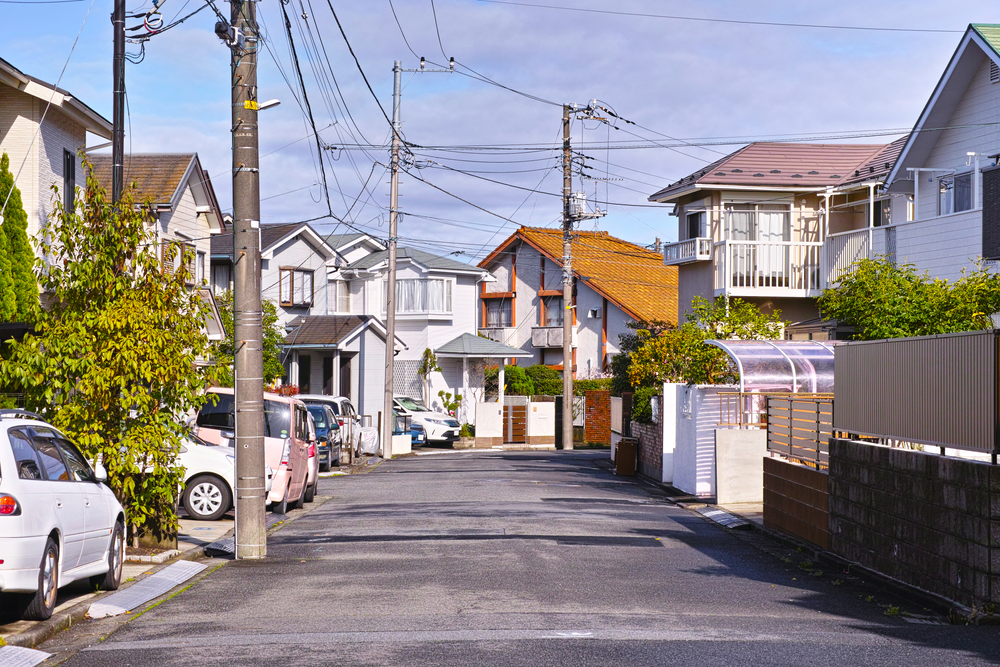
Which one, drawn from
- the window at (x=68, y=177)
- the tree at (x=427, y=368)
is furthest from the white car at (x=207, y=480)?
the tree at (x=427, y=368)

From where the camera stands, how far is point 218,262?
145 feet

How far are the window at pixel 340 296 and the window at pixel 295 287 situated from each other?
1.88m

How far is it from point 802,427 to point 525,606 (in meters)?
7.38

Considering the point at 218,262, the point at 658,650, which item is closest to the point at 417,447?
the point at 218,262

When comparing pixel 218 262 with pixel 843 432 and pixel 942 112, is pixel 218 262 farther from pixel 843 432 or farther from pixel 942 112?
pixel 843 432

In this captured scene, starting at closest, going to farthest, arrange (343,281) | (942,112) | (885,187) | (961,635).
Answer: (961,635) → (942,112) → (885,187) → (343,281)

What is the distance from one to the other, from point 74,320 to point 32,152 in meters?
12.4

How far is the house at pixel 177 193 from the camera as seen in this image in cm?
3039

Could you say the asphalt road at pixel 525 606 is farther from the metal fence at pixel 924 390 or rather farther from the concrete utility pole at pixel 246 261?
the metal fence at pixel 924 390

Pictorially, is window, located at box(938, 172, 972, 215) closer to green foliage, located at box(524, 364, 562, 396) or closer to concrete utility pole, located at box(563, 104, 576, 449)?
concrete utility pole, located at box(563, 104, 576, 449)

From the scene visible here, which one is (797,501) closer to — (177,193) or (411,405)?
(177,193)

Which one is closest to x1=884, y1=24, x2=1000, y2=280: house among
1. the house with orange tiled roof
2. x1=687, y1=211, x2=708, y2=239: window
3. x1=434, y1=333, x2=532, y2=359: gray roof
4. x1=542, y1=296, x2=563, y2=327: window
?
x1=687, y1=211, x2=708, y2=239: window

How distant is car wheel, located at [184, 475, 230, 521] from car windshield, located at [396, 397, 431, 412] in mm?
28306

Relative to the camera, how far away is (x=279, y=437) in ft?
63.6
